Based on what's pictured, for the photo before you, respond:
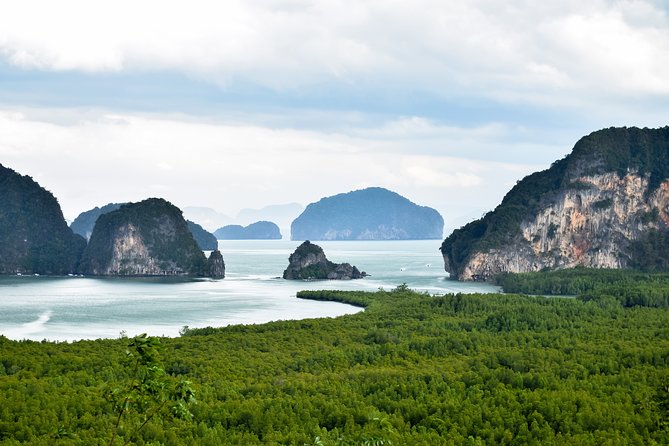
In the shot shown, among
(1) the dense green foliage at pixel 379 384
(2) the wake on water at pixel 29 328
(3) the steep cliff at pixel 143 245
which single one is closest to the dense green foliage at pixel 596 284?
(1) the dense green foliage at pixel 379 384

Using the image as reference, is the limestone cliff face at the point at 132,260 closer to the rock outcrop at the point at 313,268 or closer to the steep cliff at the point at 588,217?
the rock outcrop at the point at 313,268

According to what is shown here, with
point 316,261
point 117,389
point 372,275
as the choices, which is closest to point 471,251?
point 372,275

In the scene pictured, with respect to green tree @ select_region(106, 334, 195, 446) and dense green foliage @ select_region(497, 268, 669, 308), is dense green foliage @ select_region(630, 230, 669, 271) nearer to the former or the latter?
dense green foliage @ select_region(497, 268, 669, 308)

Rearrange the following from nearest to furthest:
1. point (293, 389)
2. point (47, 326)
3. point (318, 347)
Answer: point (293, 389)
point (318, 347)
point (47, 326)

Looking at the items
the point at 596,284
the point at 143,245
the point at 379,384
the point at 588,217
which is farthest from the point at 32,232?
the point at 379,384

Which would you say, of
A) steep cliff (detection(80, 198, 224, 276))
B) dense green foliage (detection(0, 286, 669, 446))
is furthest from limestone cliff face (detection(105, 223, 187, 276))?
dense green foliage (detection(0, 286, 669, 446))

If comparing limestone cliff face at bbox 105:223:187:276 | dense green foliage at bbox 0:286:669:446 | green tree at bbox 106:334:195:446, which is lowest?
dense green foliage at bbox 0:286:669:446

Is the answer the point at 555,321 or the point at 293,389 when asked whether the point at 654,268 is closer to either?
the point at 555,321

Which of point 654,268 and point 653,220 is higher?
point 653,220
